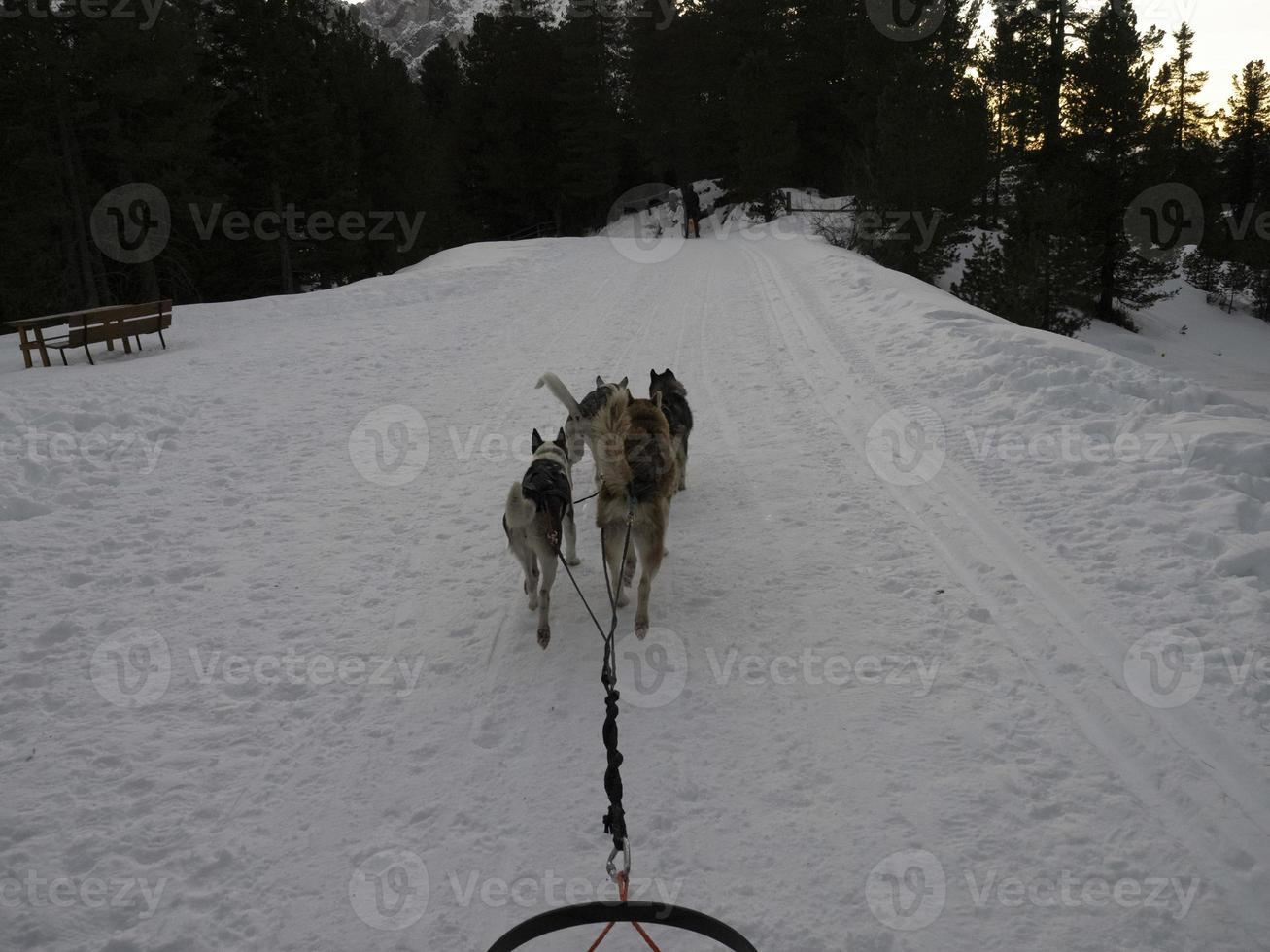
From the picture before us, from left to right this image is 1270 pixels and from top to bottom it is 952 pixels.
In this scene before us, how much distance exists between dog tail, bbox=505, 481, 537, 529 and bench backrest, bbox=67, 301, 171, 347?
11.3 metres

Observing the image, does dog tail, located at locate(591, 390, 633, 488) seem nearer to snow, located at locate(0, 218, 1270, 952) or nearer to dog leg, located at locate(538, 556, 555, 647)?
dog leg, located at locate(538, 556, 555, 647)

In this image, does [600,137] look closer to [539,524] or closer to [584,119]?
[584,119]

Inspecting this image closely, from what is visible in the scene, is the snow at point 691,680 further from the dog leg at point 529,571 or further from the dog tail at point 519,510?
the dog tail at point 519,510

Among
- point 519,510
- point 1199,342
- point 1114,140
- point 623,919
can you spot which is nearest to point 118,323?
point 519,510

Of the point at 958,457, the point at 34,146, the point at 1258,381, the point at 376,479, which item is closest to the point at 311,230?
the point at 34,146

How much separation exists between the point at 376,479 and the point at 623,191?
4714cm

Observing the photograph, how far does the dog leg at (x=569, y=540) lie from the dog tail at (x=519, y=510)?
82cm

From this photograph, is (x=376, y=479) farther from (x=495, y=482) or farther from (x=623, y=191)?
(x=623, y=191)

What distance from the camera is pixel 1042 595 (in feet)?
15.2

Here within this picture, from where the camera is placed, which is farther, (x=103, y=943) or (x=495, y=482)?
(x=495, y=482)

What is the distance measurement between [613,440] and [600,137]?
42.0 m

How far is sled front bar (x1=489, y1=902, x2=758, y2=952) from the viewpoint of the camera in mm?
2223

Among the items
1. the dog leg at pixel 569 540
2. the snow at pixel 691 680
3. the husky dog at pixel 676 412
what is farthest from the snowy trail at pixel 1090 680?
the dog leg at pixel 569 540

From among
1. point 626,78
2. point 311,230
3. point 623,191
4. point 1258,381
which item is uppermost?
point 626,78
